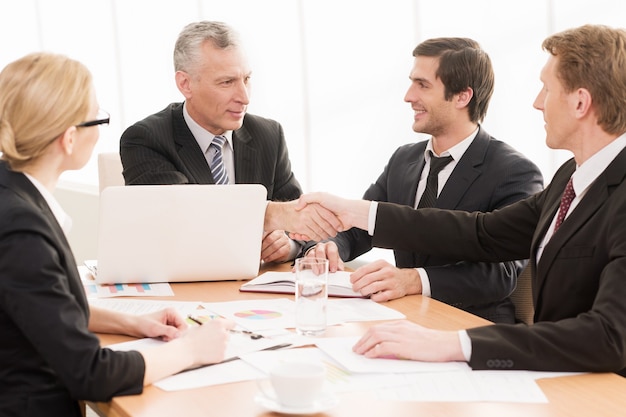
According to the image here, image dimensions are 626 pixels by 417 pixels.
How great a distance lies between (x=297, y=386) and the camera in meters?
1.57

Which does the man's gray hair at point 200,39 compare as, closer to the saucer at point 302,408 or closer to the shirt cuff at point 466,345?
the shirt cuff at point 466,345

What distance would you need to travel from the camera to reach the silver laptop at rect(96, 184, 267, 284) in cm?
258

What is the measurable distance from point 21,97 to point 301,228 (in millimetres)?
1393

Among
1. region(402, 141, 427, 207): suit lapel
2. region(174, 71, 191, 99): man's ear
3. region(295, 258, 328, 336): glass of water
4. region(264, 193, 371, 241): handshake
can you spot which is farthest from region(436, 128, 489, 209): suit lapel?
region(174, 71, 191, 99): man's ear

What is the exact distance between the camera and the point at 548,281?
2.27 m

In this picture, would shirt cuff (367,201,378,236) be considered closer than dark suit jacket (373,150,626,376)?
No

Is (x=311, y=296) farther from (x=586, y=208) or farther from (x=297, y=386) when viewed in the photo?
(x=586, y=208)

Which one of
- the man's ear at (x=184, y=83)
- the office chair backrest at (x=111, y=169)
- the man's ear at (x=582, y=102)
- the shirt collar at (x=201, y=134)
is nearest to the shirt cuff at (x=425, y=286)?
the man's ear at (x=582, y=102)

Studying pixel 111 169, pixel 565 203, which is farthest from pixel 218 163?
pixel 565 203

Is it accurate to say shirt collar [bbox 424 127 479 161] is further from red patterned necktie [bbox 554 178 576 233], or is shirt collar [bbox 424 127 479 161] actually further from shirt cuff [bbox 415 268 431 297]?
red patterned necktie [bbox 554 178 576 233]

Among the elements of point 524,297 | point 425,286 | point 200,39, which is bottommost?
point 524,297

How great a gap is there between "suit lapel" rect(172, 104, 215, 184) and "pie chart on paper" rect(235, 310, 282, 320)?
1.11 meters

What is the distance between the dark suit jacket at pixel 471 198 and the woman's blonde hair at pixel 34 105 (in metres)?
1.29

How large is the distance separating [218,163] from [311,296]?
1.39m
